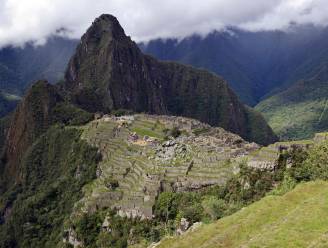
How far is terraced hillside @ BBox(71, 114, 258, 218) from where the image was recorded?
79.9 metres

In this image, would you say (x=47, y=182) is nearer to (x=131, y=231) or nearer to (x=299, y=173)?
(x=131, y=231)

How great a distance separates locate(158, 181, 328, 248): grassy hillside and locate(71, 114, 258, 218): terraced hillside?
30.2 m

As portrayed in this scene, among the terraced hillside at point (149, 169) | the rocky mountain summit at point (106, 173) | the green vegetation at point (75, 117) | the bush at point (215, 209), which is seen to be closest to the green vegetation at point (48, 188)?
the rocky mountain summit at point (106, 173)

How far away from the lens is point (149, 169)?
89188 millimetres

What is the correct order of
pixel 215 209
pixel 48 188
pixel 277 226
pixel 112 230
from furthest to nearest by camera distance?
pixel 48 188 → pixel 112 230 → pixel 215 209 → pixel 277 226

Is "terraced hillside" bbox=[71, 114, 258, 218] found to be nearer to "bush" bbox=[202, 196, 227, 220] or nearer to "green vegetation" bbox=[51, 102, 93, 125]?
"bush" bbox=[202, 196, 227, 220]

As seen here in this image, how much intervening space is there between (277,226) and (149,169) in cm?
5423

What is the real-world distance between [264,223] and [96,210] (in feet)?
176

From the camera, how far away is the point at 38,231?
132 metres

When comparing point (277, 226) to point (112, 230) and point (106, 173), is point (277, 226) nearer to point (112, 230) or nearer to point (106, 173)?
point (112, 230)

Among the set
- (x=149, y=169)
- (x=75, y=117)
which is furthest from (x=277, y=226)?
(x=75, y=117)

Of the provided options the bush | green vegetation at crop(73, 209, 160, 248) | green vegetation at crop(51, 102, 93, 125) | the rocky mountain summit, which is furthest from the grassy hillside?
green vegetation at crop(51, 102, 93, 125)

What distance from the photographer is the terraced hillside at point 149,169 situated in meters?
79.9

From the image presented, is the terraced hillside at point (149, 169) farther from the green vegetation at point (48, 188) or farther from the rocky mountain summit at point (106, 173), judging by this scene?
the green vegetation at point (48, 188)
